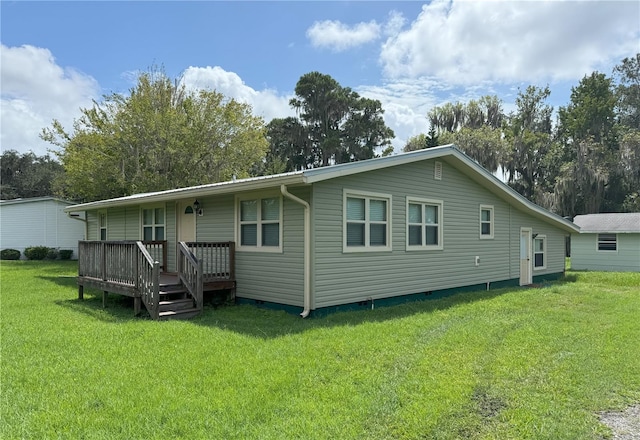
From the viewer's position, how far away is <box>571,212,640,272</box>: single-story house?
1930 centimetres

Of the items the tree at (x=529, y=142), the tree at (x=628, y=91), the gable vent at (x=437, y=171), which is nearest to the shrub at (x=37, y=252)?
the gable vent at (x=437, y=171)

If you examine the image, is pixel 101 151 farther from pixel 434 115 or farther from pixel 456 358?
pixel 434 115

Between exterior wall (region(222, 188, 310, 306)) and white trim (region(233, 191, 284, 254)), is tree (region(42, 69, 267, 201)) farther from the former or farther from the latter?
exterior wall (region(222, 188, 310, 306))

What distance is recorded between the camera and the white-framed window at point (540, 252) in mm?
15570

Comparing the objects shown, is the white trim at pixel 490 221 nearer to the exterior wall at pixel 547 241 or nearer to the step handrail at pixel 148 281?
the exterior wall at pixel 547 241

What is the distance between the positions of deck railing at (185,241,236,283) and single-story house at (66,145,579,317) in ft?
0.07

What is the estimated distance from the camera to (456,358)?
5398mm

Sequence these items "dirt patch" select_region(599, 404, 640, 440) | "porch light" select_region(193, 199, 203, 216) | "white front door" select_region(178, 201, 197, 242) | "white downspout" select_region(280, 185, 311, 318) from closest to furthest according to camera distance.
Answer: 1. "dirt patch" select_region(599, 404, 640, 440)
2. "white downspout" select_region(280, 185, 311, 318)
3. "porch light" select_region(193, 199, 203, 216)
4. "white front door" select_region(178, 201, 197, 242)

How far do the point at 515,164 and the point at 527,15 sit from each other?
24812mm

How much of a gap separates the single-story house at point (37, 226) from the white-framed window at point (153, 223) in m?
15.7

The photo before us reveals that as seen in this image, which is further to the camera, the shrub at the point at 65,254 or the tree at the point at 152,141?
the shrub at the point at 65,254

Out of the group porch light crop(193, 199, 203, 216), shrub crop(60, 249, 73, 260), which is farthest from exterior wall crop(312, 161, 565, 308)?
shrub crop(60, 249, 73, 260)

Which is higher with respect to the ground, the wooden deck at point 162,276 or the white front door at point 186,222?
the white front door at point 186,222

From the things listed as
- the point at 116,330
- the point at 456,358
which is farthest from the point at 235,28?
the point at 456,358
